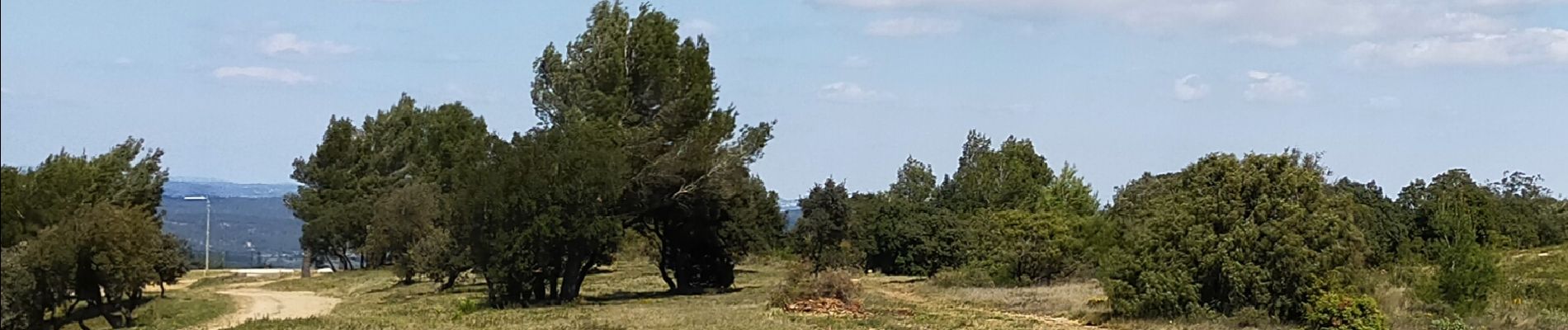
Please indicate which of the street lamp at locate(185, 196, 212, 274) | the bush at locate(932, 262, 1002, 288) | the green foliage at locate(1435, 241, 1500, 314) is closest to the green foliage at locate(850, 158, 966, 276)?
the bush at locate(932, 262, 1002, 288)

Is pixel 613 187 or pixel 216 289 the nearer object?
pixel 613 187

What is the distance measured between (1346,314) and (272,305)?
31.4 meters

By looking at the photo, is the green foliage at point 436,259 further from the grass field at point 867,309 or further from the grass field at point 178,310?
the grass field at point 178,310

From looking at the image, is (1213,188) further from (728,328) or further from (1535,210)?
(1535,210)

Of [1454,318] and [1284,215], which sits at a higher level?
[1284,215]

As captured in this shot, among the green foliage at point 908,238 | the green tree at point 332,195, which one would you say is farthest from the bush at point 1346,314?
the green tree at point 332,195

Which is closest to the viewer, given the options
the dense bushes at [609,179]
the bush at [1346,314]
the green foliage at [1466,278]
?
the bush at [1346,314]

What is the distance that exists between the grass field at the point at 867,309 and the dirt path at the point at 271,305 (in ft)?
2.96

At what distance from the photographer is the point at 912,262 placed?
60969mm

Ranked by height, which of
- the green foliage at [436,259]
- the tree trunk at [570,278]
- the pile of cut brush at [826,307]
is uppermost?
the green foliage at [436,259]

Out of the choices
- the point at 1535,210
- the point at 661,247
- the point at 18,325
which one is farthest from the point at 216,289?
the point at 1535,210

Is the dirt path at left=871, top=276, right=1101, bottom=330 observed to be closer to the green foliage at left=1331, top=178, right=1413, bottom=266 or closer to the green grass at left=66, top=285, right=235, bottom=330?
the green foliage at left=1331, top=178, right=1413, bottom=266

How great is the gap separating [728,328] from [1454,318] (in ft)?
44.5

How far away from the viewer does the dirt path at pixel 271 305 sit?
36125 mm
